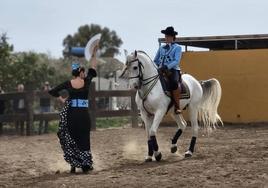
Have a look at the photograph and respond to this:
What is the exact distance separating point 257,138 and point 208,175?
6.42m

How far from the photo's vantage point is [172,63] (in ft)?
37.0

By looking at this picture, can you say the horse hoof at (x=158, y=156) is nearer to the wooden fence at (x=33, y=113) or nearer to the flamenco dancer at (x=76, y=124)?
the flamenco dancer at (x=76, y=124)

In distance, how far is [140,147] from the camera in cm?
1388

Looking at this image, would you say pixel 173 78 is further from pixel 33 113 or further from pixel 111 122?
pixel 111 122

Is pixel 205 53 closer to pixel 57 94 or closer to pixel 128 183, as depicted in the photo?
pixel 57 94

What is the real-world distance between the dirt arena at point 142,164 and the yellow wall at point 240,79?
2954 millimetres

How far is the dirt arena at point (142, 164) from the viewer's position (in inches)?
333

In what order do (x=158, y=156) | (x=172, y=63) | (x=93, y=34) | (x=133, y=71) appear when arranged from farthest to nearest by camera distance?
1. (x=93, y=34)
2. (x=172, y=63)
3. (x=133, y=71)
4. (x=158, y=156)

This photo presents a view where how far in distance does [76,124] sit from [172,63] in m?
2.17

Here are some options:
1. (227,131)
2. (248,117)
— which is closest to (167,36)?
(227,131)

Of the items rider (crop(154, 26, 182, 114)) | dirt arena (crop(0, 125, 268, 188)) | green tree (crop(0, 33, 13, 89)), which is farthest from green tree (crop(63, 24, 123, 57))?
rider (crop(154, 26, 182, 114))

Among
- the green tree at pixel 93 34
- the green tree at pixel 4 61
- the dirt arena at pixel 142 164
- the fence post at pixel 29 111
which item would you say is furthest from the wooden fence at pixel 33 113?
the green tree at pixel 93 34

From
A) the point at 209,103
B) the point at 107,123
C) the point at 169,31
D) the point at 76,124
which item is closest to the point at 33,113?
the point at 107,123

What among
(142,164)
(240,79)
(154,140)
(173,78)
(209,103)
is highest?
(240,79)
